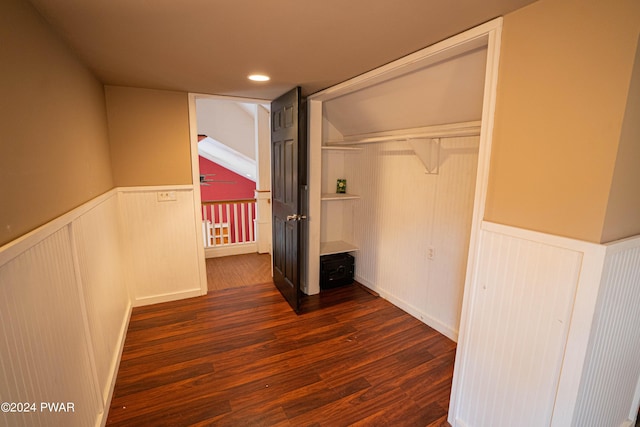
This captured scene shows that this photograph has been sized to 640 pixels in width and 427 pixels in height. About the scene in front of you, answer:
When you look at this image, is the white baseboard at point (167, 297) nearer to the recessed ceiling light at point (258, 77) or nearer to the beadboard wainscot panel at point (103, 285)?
the beadboard wainscot panel at point (103, 285)

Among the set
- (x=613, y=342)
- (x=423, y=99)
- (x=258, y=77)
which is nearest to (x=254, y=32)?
(x=258, y=77)

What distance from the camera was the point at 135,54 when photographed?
1.82 m

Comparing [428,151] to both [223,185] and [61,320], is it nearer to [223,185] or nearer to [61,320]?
[61,320]

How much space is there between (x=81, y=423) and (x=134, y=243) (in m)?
1.80

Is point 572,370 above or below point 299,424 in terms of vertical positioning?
above

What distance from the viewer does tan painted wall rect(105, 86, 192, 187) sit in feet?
8.69

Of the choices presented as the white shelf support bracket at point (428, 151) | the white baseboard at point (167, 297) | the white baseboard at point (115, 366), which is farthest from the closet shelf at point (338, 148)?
the white baseboard at point (115, 366)

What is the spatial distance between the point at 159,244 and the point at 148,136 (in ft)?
3.44

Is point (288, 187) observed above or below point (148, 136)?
below

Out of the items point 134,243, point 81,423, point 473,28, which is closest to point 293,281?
point 134,243

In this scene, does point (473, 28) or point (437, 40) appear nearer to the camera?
point (473, 28)

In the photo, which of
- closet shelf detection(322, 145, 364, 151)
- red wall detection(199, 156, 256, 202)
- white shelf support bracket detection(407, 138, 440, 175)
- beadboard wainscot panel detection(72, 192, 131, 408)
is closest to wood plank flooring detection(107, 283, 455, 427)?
beadboard wainscot panel detection(72, 192, 131, 408)

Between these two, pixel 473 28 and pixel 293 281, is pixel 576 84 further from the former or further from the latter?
pixel 293 281

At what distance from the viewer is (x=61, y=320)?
1.23 metres
